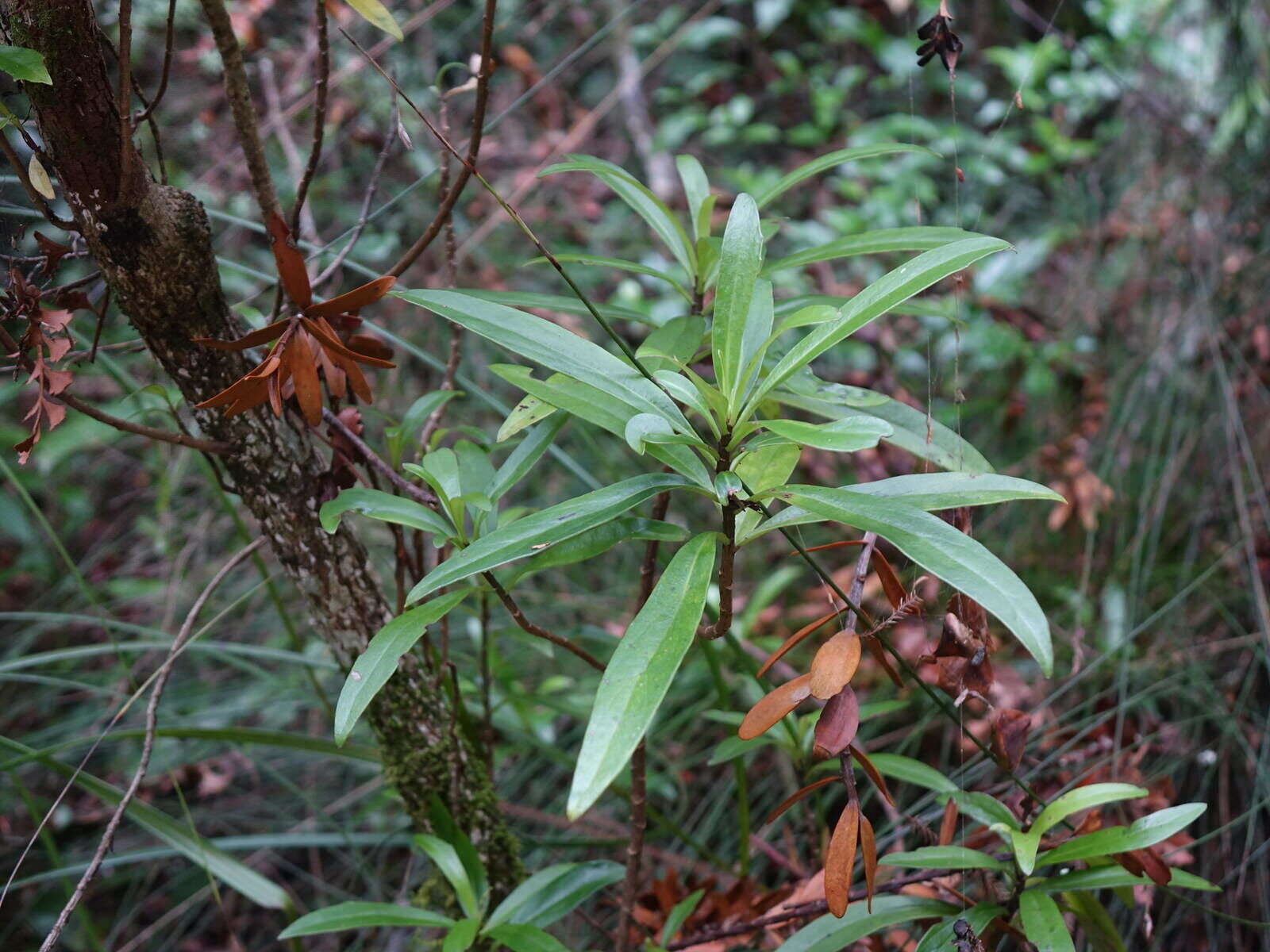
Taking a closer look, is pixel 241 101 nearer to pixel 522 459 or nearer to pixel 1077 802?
pixel 522 459

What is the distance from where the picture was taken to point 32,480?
6.66 ft

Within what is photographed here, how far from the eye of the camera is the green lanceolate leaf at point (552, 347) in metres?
0.59

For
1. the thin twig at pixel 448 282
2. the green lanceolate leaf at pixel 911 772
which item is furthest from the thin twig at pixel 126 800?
the green lanceolate leaf at pixel 911 772

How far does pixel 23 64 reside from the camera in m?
0.57

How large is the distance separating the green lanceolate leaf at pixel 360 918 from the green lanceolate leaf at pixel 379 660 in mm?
260

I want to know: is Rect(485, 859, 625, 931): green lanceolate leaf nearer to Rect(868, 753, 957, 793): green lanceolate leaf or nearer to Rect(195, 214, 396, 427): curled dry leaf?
Rect(868, 753, 957, 793): green lanceolate leaf

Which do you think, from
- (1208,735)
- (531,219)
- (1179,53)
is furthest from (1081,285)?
(531,219)

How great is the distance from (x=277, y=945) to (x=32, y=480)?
1.19 meters

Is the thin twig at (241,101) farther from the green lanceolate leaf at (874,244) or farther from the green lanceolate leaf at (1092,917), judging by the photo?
the green lanceolate leaf at (1092,917)

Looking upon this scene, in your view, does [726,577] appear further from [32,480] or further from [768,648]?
[32,480]

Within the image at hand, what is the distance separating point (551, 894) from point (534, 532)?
0.42 meters

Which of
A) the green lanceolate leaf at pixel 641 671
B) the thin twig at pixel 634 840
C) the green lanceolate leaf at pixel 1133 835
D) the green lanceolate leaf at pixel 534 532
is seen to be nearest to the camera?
the green lanceolate leaf at pixel 641 671

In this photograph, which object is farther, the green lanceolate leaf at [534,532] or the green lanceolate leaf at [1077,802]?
the green lanceolate leaf at [1077,802]

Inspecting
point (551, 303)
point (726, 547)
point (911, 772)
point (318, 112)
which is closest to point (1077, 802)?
point (911, 772)
